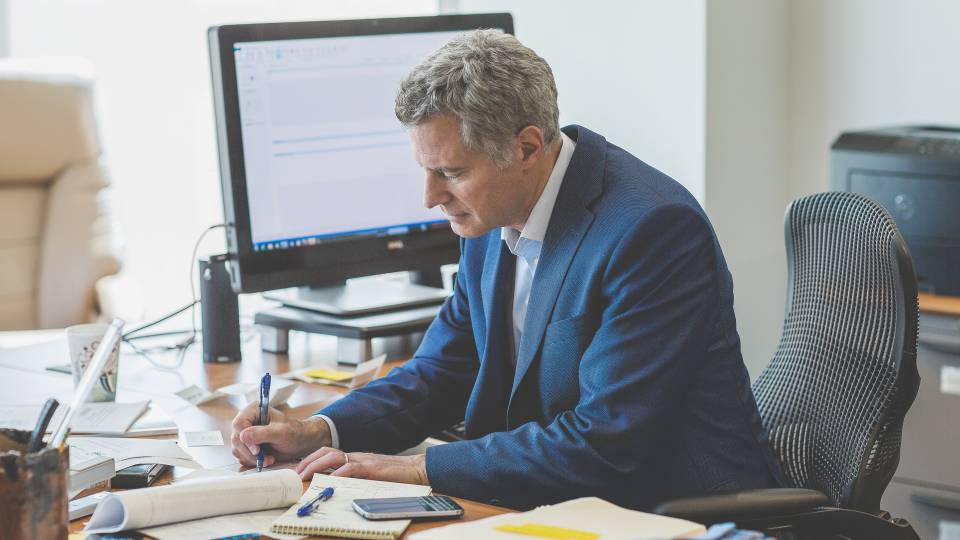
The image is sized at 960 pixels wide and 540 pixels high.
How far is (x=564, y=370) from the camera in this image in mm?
1578

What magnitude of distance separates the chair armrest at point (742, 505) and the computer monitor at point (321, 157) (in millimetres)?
949

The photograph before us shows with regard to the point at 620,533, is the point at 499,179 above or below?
above

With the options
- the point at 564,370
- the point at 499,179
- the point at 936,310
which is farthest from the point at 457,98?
the point at 936,310

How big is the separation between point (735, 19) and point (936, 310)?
2.87ft

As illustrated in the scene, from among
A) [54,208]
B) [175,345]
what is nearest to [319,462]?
[175,345]

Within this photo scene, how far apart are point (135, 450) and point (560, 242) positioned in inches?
25.2

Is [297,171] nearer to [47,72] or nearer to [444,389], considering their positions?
[444,389]

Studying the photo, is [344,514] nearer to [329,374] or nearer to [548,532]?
[548,532]

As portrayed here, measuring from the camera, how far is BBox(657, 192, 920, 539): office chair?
145 cm

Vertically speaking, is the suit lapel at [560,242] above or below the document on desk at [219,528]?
above

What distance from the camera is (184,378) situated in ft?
6.71

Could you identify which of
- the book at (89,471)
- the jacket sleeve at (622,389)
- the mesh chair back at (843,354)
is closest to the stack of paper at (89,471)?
the book at (89,471)

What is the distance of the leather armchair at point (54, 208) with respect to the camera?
10.5ft

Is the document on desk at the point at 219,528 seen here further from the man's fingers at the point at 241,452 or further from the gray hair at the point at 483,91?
the gray hair at the point at 483,91
